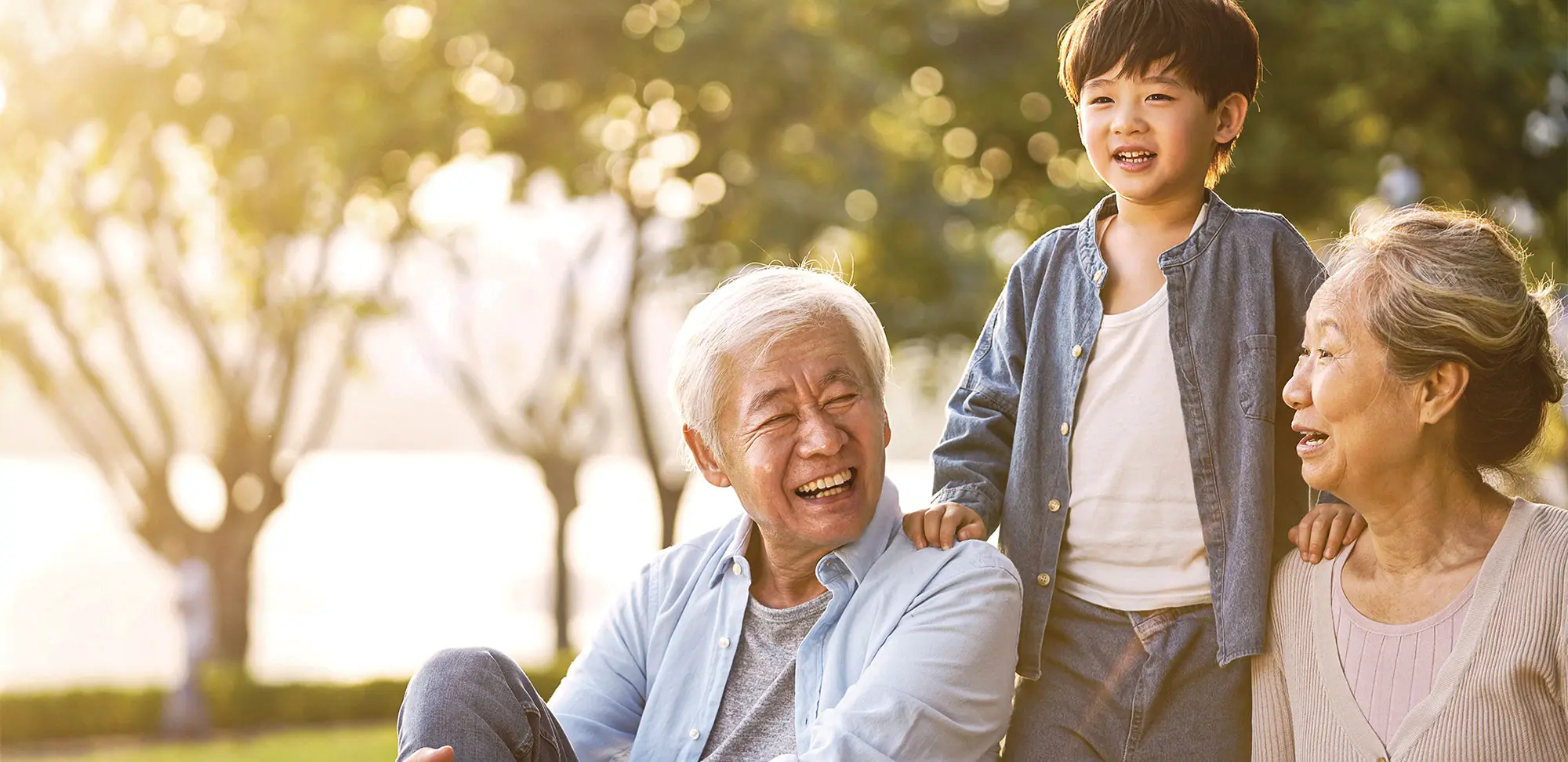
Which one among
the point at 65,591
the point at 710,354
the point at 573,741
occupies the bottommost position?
the point at 65,591

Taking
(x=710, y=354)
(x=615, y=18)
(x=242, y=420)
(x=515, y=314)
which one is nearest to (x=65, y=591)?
(x=242, y=420)

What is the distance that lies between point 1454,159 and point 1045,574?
5.76m

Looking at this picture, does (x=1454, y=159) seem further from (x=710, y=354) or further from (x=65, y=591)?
(x=65, y=591)

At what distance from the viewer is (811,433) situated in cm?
247

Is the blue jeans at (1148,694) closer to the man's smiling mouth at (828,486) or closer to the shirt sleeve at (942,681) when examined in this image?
the shirt sleeve at (942,681)

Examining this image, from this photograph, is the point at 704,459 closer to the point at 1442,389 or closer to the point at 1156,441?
A: the point at 1156,441

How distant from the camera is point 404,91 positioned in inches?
341

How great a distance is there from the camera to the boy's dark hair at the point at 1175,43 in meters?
2.59

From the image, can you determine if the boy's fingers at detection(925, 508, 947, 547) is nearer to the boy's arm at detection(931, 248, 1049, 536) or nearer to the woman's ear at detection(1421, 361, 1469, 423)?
the boy's arm at detection(931, 248, 1049, 536)

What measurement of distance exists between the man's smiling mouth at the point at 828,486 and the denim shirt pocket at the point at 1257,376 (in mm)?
686

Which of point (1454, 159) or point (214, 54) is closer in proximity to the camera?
point (1454, 159)

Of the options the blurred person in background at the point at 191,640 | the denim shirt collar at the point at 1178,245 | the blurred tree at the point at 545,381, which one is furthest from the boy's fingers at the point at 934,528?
the blurred person in background at the point at 191,640

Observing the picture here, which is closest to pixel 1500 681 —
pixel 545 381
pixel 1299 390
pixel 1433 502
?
Result: pixel 1433 502

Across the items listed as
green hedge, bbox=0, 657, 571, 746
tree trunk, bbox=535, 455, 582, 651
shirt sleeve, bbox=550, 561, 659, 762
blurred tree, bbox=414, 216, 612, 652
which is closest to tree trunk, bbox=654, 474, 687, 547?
blurred tree, bbox=414, 216, 612, 652
